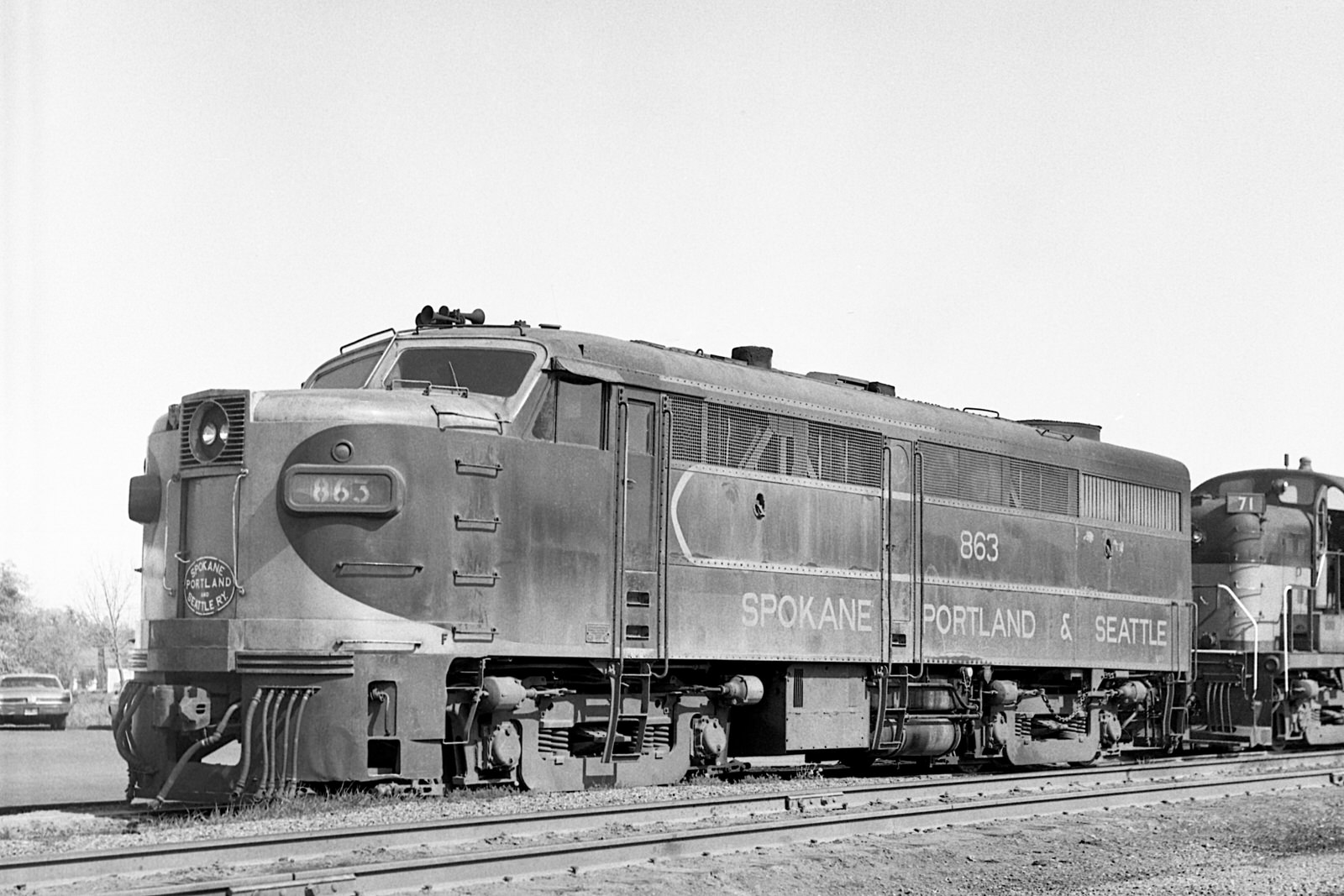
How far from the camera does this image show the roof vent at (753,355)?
16469 millimetres

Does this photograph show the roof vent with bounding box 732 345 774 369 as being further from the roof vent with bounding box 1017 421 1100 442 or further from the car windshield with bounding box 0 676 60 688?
the car windshield with bounding box 0 676 60 688

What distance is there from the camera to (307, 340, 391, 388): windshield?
13906 mm

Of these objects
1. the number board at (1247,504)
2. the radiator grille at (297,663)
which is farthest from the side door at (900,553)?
the number board at (1247,504)

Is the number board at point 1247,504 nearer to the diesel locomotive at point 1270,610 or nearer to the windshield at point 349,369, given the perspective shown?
the diesel locomotive at point 1270,610

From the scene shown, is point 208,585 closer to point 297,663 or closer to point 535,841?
point 297,663

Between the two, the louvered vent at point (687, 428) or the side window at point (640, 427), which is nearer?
the side window at point (640, 427)

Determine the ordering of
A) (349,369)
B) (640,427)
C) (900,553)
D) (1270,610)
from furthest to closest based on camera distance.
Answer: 1. (1270,610)
2. (900,553)
3. (349,369)
4. (640,427)

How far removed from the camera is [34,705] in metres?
33.7

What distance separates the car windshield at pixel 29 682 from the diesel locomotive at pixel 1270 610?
24692mm

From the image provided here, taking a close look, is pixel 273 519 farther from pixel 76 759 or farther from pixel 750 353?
pixel 76 759

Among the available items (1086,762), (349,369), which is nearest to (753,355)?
(349,369)

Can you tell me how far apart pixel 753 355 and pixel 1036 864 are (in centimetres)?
714

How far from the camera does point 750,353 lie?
54.0 ft

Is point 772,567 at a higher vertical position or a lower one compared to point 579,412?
lower
